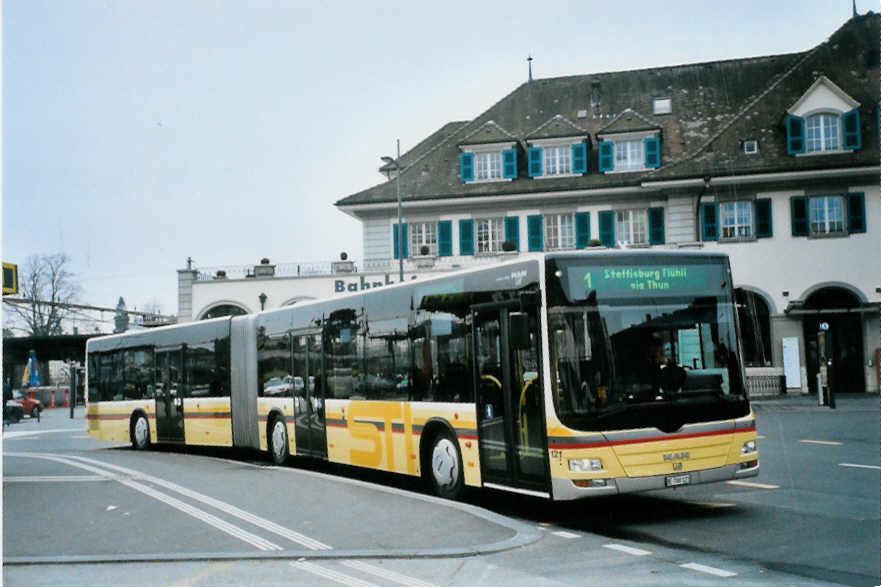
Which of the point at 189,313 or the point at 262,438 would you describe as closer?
the point at 262,438

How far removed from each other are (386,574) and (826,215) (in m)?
36.1

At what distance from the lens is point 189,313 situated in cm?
4678

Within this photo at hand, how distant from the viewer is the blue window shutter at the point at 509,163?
4578 cm

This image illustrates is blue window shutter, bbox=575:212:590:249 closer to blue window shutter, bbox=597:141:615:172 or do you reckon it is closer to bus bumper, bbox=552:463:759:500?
blue window shutter, bbox=597:141:615:172

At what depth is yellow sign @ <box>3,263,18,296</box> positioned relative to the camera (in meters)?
12.0

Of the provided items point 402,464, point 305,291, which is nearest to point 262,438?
point 402,464

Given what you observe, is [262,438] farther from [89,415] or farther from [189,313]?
[189,313]

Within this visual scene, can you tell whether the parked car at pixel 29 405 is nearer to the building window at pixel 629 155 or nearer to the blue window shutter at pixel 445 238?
the blue window shutter at pixel 445 238

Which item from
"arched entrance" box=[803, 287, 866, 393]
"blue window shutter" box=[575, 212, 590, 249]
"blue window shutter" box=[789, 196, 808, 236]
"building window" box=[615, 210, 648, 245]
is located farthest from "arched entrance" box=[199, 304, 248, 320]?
"arched entrance" box=[803, 287, 866, 393]

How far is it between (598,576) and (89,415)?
22815 millimetres

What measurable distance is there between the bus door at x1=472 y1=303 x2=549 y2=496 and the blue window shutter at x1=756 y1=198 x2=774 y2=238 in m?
30.7

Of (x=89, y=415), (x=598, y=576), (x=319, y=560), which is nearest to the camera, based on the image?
(x=598, y=576)

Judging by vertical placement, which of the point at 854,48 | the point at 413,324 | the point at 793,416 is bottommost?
the point at 793,416

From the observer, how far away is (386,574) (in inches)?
331
